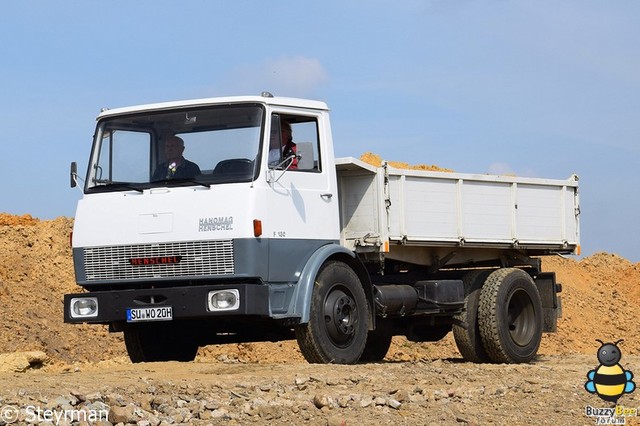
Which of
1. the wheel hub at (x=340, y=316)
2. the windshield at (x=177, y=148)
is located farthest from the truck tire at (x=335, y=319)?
the windshield at (x=177, y=148)

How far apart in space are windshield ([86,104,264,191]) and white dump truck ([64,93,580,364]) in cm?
1

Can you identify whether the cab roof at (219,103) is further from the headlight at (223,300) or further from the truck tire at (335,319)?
the headlight at (223,300)

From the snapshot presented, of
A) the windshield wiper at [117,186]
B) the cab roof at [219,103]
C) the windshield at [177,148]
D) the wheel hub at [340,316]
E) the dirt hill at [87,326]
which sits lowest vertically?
the dirt hill at [87,326]

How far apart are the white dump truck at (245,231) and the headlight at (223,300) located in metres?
0.01

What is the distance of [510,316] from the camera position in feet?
51.1

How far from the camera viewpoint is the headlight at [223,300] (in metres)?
11.4

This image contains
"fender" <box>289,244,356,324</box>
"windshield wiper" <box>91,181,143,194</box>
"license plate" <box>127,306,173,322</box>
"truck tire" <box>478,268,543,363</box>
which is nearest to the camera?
"license plate" <box>127,306,173,322</box>

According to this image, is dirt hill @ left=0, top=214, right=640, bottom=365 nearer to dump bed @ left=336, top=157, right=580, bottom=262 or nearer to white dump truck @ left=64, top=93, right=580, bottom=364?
white dump truck @ left=64, top=93, right=580, bottom=364

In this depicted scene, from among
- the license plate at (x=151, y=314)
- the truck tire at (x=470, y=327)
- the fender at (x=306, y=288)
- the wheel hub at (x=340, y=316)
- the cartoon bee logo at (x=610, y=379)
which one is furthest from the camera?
the truck tire at (x=470, y=327)

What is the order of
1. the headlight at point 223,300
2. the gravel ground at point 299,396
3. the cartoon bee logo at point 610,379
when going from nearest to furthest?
the gravel ground at point 299,396, the cartoon bee logo at point 610,379, the headlight at point 223,300

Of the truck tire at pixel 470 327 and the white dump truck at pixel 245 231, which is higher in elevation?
the white dump truck at pixel 245 231

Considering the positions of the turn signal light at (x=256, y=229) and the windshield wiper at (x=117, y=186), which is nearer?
the turn signal light at (x=256, y=229)

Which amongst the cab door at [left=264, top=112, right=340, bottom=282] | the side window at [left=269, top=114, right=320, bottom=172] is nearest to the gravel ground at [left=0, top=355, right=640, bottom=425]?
the cab door at [left=264, top=112, right=340, bottom=282]

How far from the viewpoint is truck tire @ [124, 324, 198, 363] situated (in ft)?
43.9
